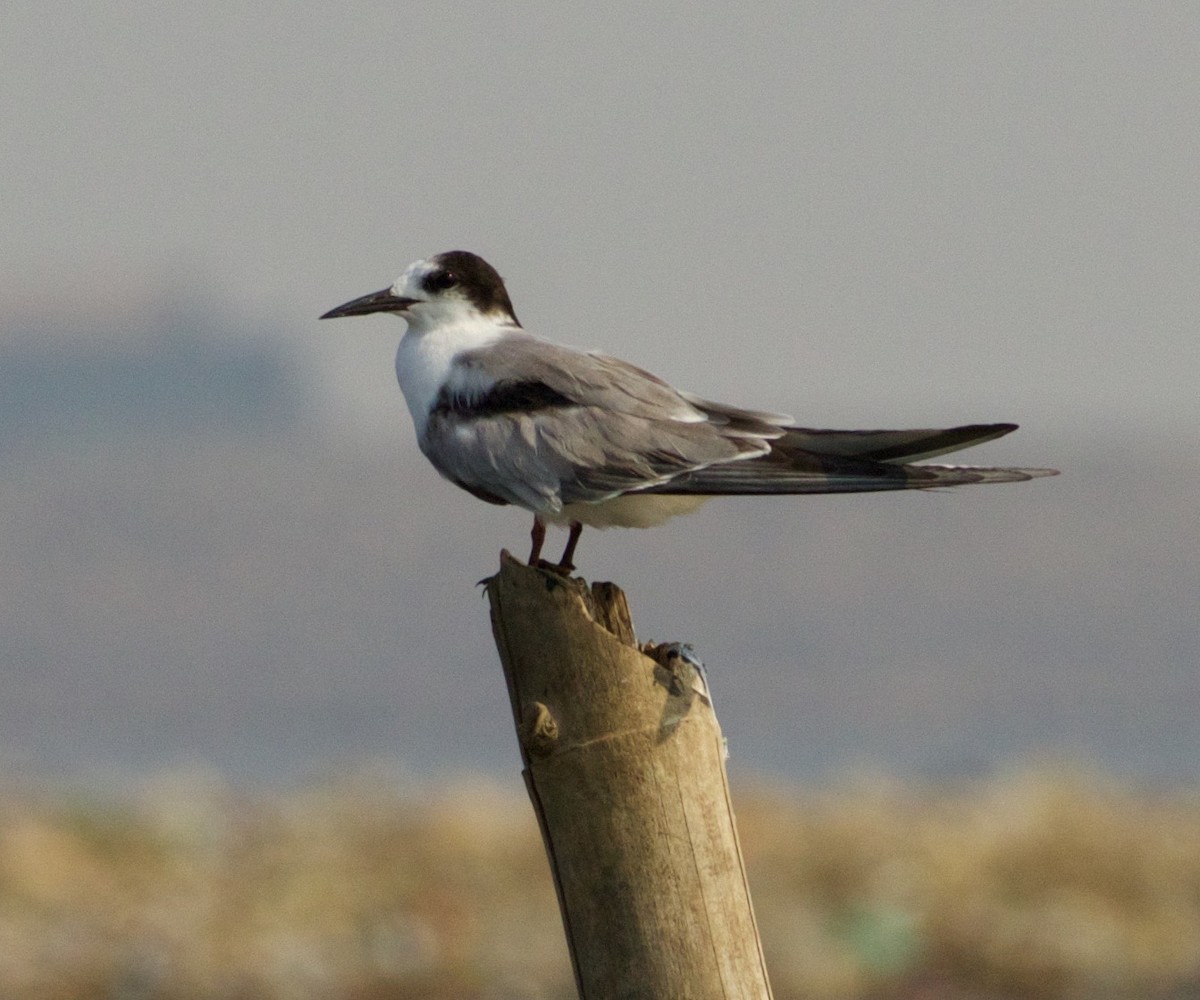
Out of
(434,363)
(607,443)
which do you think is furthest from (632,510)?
(434,363)

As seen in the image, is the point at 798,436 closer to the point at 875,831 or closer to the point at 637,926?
the point at 637,926

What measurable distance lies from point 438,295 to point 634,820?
313 cm

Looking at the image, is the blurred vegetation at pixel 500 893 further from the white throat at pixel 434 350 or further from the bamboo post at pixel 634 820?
the bamboo post at pixel 634 820

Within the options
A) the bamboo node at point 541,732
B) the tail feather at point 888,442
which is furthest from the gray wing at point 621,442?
the bamboo node at point 541,732

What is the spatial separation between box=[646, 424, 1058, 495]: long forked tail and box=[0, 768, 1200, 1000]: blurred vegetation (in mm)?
7991

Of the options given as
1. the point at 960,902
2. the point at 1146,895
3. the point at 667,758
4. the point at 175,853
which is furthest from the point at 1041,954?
the point at 667,758

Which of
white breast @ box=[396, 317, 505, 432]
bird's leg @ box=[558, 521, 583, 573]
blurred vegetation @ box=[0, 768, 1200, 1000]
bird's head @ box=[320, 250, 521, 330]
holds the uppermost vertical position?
bird's head @ box=[320, 250, 521, 330]

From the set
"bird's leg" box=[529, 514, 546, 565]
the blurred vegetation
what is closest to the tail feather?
"bird's leg" box=[529, 514, 546, 565]

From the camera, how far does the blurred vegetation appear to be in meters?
13.7

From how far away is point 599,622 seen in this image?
5.01 m

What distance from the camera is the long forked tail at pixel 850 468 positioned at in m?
5.66

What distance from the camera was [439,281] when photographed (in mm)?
7199

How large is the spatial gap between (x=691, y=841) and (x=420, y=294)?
3.22 m

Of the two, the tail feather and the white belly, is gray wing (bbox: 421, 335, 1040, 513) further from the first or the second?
the white belly
